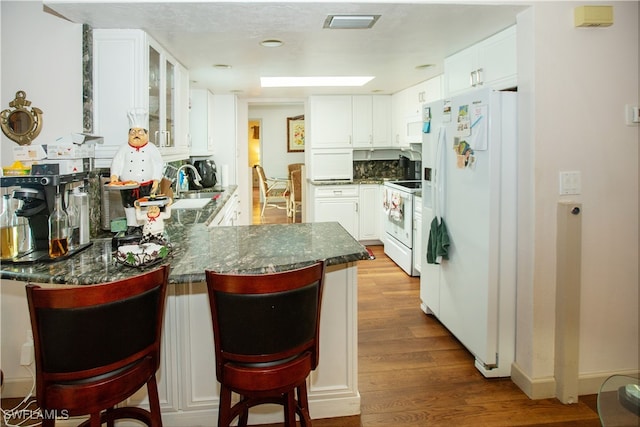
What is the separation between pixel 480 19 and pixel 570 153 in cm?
89

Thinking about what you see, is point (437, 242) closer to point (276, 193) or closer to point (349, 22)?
point (349, 22)

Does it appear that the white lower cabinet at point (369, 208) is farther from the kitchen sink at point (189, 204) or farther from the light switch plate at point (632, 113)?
the light switch plate at point (632, 113)

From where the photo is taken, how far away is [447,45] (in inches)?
123

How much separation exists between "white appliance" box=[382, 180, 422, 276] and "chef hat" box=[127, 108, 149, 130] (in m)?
2.81

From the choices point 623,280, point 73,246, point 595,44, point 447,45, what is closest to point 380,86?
point 447,45

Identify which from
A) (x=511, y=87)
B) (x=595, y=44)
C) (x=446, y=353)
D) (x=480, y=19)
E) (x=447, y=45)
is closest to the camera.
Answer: (x=595, y=44)

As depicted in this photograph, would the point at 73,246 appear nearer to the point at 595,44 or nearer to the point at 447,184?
the point at 447,184

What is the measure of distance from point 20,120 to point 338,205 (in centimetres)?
399

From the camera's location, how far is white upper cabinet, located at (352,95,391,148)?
19.6 feet

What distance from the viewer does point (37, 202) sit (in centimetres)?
193

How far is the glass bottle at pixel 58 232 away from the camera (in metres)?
1.93

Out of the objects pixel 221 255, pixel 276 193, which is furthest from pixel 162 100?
pixel 276 193

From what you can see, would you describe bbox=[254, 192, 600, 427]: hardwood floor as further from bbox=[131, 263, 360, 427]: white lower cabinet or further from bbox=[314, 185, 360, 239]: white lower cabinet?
bbox=[314, 185, 360, 239]: white lower cabinet

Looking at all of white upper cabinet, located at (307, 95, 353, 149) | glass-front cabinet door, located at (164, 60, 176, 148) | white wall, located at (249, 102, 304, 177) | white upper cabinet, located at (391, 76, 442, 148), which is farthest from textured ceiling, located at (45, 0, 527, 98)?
Answer: white wall, located at (249, 102, 304, 177)
